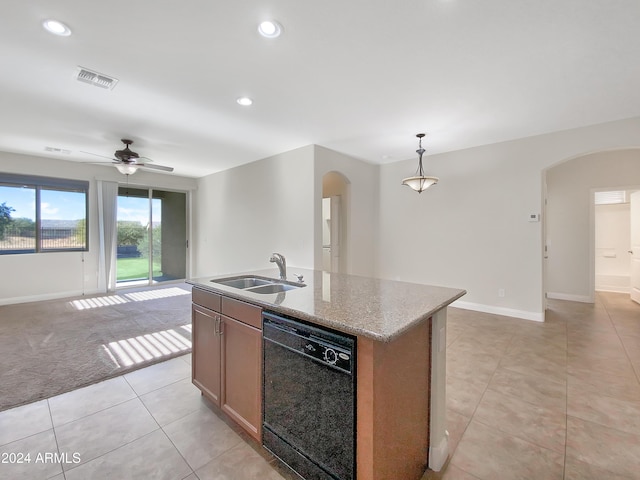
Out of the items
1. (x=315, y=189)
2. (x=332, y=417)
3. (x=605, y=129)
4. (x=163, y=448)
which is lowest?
(x=163, y=448)

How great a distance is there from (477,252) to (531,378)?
2415 mm

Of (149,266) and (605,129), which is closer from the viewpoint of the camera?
(605,129)

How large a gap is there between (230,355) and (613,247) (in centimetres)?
823

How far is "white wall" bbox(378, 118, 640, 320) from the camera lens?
3981 millimetres

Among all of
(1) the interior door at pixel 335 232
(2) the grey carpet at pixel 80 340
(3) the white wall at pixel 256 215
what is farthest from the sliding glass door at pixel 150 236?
(1) the interior door at pixel 335 232

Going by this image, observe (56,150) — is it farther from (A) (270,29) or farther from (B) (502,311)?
(B) (502,311)

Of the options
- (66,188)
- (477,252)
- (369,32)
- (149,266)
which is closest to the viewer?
(369,32)

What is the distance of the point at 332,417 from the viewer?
1.28 m

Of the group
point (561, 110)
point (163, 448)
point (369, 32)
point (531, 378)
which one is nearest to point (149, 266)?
point (163, 448)

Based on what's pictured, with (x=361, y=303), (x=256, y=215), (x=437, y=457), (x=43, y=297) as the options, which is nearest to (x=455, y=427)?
(x=437, y=457)

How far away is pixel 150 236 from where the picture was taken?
6664 mm

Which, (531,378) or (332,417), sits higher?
(332,417)

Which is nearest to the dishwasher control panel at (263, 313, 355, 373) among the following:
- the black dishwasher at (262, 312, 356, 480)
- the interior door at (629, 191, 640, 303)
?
the black dishwasher at (262, 312, 356, 480)

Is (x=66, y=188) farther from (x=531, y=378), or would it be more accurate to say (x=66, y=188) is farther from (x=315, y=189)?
(x=531, y=378)
